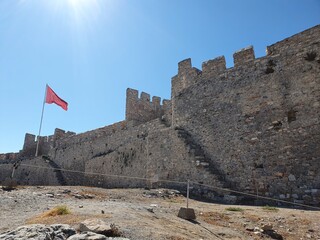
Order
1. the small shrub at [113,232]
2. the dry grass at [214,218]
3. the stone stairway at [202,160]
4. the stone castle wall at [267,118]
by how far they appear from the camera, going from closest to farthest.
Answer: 1. the small shrub at [113,232]
2. the dry grass at [214,218]
3. the stone castle wall at [267,118]
4. the stone stairway at [202,160]

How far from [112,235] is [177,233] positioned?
4.54 feet

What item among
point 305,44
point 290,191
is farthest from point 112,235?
point 305,44

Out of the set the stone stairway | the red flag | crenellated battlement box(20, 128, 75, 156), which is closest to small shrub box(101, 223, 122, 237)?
the stone stairway

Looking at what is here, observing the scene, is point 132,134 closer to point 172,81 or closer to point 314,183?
point 172,81

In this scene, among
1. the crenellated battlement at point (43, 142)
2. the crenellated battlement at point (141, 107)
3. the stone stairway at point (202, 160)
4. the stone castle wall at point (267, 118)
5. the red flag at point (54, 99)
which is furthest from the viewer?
the crenellated battlement at point (43, 142)

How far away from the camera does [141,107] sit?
22422 millimetres

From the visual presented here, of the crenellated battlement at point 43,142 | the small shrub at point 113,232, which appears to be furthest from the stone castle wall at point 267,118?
the crenellated battlement at point 43,142

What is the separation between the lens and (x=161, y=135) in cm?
1620

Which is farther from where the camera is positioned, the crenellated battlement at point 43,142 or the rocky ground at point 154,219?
the crenellated battlement at point 43,142

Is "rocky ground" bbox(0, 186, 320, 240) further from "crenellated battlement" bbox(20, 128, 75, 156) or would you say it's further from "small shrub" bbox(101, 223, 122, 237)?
"crenellated battlement" bbox(20, 128, 75, 156)

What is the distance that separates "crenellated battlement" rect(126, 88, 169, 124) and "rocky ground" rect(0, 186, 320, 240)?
11.3m

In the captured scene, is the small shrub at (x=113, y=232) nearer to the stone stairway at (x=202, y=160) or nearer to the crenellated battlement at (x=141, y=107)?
the stone stairway at (x=202, y=160)

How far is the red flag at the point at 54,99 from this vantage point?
86.7 feet

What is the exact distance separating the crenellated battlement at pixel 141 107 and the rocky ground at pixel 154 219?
1128cm
